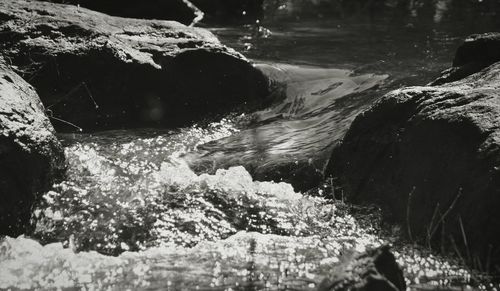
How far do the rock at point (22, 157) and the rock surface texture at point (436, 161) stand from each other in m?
2.22

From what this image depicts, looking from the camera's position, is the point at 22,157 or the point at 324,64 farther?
the point at 324,64

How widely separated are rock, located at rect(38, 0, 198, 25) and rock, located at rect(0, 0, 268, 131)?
5.70m

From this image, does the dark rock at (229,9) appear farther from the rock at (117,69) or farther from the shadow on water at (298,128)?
the rock at (117,69)

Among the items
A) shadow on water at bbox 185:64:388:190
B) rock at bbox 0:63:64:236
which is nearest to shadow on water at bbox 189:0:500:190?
shadow on water at bbox 185:64:388:190

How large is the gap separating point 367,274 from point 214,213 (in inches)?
78.9

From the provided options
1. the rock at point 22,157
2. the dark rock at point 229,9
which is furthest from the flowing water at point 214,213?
the dark rock at point 229,9

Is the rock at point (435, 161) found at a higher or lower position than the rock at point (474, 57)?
lower

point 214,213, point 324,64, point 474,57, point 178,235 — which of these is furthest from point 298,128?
point 324,64

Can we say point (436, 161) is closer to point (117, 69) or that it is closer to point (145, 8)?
point (117, 69)

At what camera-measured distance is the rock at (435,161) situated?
13.0 feet

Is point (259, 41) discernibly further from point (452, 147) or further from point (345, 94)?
point (452, 147)

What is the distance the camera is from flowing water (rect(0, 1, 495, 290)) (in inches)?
149

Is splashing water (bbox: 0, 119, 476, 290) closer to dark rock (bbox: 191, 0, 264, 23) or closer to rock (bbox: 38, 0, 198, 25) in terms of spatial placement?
rock (bbox: 38, 0, 198, 25)

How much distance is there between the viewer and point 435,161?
441 centimetres
